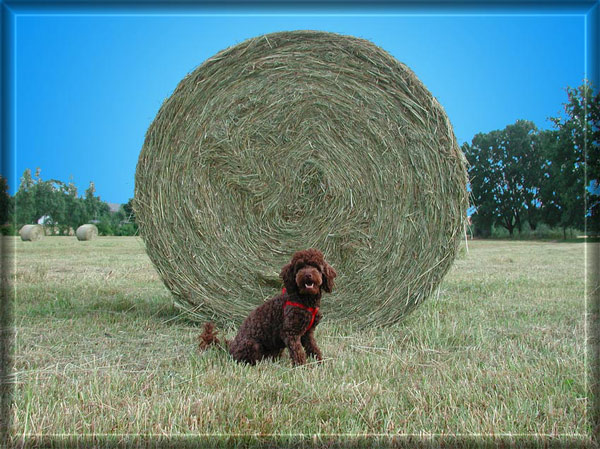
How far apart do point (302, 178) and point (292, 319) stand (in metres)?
1.70

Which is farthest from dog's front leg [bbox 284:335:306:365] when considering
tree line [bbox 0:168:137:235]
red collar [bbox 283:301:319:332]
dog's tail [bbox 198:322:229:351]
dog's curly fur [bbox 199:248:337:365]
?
tree line [bbox 0:168:137:235]

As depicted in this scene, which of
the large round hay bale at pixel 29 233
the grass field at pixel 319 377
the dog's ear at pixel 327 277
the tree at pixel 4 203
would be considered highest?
the tree at pixel 4 203

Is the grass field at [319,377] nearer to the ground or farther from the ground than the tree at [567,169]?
nearer to the ground

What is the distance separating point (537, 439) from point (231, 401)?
1.37 m

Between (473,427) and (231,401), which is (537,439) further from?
(231,401)

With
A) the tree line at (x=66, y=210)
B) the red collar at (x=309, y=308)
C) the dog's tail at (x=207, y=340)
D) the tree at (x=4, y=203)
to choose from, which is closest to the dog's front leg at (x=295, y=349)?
the red collar at (x=309, y=308)

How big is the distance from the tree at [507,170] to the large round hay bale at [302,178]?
12.2 meters

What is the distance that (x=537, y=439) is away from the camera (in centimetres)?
214

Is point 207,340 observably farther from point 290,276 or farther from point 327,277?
point 327,277

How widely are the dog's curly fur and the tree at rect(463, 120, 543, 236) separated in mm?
13706

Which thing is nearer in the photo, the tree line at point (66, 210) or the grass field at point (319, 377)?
the grass field at point (319, 377)

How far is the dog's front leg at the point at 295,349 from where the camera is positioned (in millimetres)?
3201

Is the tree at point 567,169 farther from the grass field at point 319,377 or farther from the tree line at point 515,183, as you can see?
the grass field at point 319,377

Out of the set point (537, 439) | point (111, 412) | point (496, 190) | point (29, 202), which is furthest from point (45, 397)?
point (496, 190)
